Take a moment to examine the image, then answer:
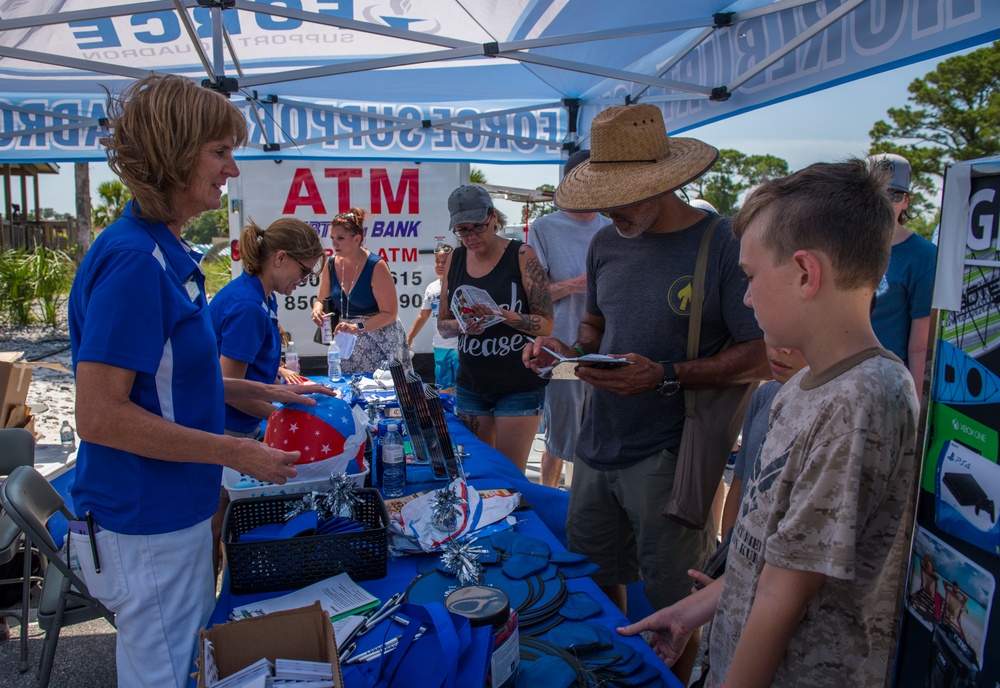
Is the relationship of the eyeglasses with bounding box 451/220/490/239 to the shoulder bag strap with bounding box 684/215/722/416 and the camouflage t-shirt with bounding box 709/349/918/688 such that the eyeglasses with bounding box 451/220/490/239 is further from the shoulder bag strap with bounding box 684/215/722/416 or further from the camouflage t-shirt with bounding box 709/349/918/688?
the camouflage t-shirt with bounding box 709/349/918/688

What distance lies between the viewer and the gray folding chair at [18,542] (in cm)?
256

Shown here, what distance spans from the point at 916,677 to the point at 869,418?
1.40 feet

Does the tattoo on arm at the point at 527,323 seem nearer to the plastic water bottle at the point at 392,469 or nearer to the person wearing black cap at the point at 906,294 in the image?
the plastic water bottle at the point at 392,469

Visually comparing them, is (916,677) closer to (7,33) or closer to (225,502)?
(225,502)

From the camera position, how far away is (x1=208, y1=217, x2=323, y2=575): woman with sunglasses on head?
7.78 feet

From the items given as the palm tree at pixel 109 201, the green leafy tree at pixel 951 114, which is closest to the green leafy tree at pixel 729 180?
the green leafy tree at pixel 951 114

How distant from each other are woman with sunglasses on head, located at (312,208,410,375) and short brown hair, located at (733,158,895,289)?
10.4 feet

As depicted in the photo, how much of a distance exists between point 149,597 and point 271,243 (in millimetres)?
1560

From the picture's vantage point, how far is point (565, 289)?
12.3 feet

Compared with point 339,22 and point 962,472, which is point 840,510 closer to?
point 962,472

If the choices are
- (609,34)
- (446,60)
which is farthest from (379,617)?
(446,60)

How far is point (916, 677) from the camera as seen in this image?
38.1 inches

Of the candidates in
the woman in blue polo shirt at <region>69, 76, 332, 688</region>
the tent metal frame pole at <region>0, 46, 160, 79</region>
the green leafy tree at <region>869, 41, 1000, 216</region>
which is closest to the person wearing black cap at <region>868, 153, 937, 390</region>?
the woman in blue polo shirt at <region>69, 76, 332, 688</region>

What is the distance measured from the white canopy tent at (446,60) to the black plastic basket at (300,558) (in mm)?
2548
